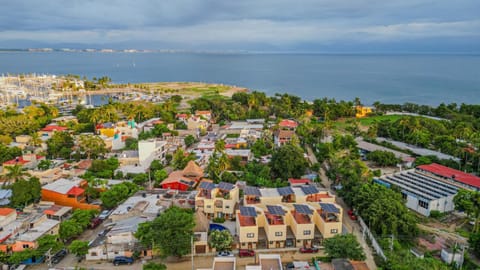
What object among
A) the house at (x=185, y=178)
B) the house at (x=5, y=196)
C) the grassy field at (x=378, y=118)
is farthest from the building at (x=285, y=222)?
the grassy field at (x=378, y=118)

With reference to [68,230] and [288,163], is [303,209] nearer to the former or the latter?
[288,163]

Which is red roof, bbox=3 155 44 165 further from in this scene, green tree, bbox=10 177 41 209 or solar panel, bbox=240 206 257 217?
solar panel, bbox=240 206 257 217

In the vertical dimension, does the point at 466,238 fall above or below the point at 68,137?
below

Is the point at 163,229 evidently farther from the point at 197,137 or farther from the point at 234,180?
the point at 197,137

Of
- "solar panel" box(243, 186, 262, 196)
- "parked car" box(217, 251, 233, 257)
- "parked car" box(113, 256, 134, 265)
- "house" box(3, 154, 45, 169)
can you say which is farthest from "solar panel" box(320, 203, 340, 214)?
"house" box(3, 154, 45, 169)

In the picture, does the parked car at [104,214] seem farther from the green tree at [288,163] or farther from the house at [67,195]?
the green tree at [288,163]

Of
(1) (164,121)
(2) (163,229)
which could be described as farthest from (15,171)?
(1) (164,121)

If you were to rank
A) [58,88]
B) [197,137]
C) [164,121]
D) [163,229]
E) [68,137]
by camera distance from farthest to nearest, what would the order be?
1. [58,88]
2. [164,121]
3. [197,137]
4. [68,137]
5. [163,229]
